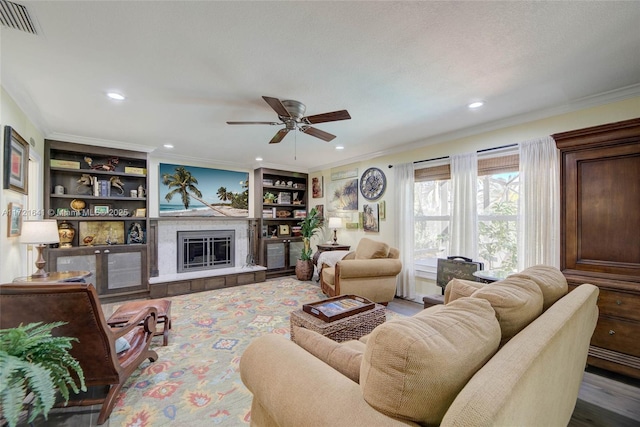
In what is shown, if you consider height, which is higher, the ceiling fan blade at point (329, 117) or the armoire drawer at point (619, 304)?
the ceiling fan blade at point (329, 117)

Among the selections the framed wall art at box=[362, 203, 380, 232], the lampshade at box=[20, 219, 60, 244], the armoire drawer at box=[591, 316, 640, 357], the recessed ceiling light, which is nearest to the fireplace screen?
the lampshade at box=[20, 219, 60, 244]

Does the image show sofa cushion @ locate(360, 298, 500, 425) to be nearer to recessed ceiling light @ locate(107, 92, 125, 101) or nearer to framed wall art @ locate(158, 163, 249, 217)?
recessed ceiling light @ locate(107, 92, 125, 101)

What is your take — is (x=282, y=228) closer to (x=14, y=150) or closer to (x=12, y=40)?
(x=14, y=150)

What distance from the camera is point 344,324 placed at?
2.27 metres

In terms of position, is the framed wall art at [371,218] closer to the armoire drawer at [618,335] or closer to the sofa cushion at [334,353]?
the armoire drawer at [618,335]

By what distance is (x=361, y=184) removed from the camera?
536cm

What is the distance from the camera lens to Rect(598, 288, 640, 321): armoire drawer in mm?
2123

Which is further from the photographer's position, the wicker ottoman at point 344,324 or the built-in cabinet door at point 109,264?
the built-in cabinet door at point 109,264

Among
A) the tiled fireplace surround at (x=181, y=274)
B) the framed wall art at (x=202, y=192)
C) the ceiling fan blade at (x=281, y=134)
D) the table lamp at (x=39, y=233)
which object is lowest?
the tiled fireplace surround at (x=181, y=274)

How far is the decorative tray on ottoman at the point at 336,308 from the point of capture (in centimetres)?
232

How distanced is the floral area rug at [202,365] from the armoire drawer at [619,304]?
9.32ft

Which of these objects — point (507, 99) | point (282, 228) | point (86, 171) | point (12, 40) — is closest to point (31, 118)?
point (86, 171)

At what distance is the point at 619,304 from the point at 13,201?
548cm

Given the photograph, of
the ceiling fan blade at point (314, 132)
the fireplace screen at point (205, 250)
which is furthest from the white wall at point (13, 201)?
the ceiling fan blade at point (314, 132)
